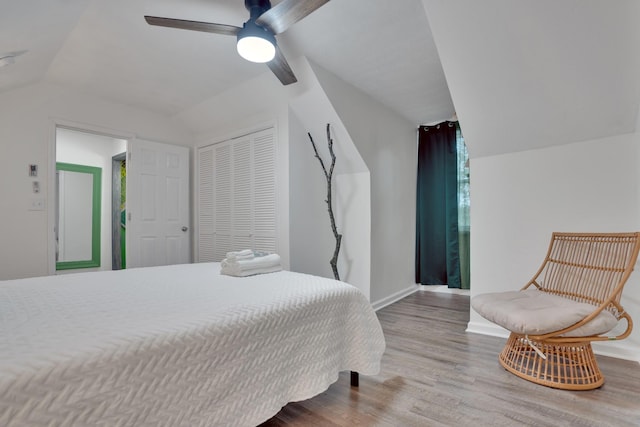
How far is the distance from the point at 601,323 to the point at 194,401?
2095 millimetres

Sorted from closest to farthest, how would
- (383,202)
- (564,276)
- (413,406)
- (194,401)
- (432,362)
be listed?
(194,401) < (413,406) < (432,362) < (564,276) < (383,202)

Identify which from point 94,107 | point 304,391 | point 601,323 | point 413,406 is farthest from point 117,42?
point 601,323

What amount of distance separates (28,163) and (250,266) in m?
2.68

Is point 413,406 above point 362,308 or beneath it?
beneath

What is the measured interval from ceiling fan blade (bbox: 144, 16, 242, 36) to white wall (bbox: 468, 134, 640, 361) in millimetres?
2210

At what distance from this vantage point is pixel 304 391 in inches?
54.7

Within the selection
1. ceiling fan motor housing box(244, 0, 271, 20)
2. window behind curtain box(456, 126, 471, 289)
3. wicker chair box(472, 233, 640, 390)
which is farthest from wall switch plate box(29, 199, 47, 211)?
window behind curtain box(456, 126, 471, 289)

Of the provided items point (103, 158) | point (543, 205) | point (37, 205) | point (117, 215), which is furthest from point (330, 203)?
point (103, 158)

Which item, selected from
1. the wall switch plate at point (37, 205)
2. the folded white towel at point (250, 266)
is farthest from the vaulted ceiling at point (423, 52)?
the folded white towel at point (250, 266)

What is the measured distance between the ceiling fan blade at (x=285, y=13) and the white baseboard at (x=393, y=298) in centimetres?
273

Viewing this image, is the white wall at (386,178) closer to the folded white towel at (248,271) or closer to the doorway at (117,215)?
the folded white towel at (248,271)

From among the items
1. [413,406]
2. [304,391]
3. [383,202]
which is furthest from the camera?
[383,202]

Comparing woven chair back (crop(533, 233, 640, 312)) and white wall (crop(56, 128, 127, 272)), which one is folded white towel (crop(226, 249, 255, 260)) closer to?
woven chair back (crop(533, 233, 640, 312))

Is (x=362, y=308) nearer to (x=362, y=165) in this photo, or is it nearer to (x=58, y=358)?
(x=58, y=358)
